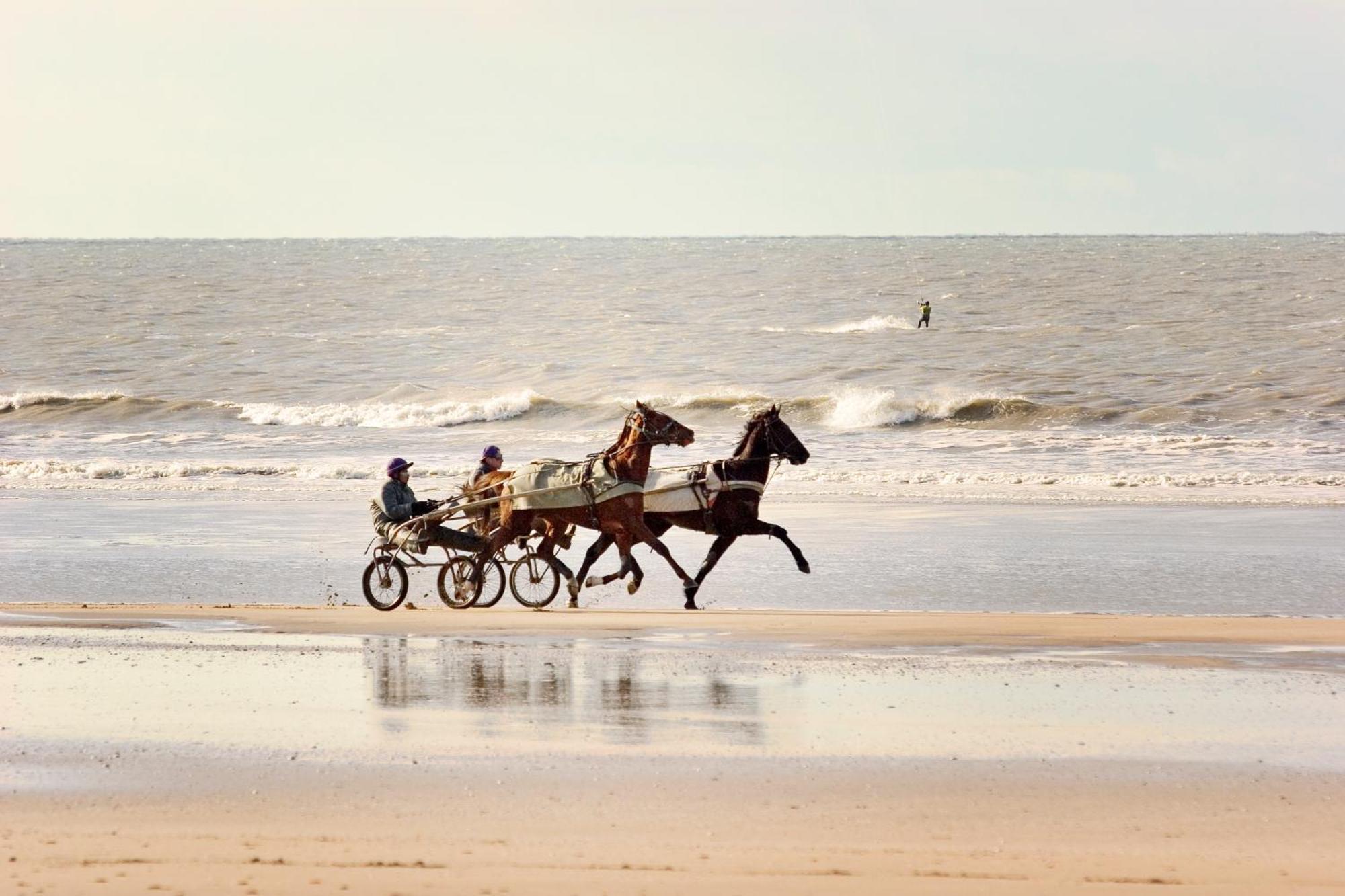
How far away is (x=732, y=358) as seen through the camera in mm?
52250

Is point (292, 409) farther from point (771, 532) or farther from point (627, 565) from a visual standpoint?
point (771, 532)

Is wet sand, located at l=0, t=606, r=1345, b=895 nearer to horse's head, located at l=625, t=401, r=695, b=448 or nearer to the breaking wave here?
horse's head, located at l=625, t=401, r=695, b=448

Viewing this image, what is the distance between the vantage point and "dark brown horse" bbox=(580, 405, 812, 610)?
48.0ft

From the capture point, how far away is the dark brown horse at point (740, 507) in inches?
576

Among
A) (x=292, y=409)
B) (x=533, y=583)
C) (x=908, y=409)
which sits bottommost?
(x=533, y=583)

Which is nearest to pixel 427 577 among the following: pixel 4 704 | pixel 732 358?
pixel 4 704

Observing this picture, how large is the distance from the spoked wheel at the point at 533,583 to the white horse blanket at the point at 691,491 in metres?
1.11

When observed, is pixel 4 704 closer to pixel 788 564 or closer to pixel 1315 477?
pixel 788 564

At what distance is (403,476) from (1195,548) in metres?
9.07

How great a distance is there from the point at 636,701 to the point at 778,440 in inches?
228

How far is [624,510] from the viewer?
14.2m

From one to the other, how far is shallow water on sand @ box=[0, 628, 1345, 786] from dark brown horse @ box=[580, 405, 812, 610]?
2.92 metres

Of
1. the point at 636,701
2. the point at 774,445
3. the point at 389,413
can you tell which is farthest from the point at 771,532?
the point at 389,413

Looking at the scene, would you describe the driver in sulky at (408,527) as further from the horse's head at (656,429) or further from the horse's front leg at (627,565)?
the horse's head at (656,429)
